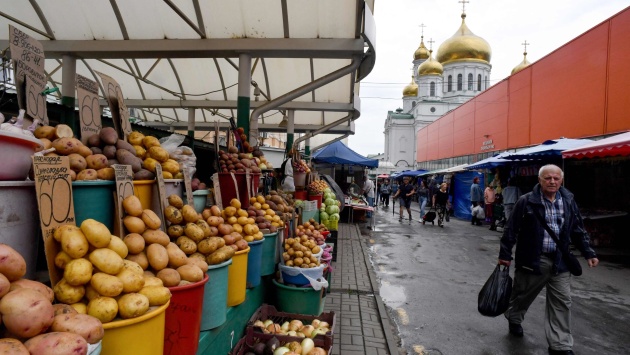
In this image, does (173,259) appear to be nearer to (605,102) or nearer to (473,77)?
(605,102)

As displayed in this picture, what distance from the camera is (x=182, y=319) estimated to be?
211cm

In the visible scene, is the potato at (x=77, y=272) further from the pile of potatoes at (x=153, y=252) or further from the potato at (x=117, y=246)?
the pile of potatoes at (x=153, y=252)

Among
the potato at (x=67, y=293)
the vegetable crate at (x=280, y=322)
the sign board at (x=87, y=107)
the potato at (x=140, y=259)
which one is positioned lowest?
the vegetable crate at (x=280, y=322)

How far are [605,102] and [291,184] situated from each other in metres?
11.1

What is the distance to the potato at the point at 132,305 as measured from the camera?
1.64m

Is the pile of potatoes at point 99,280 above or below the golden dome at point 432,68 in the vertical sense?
below

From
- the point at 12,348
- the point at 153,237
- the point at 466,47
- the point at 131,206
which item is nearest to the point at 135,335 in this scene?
the point at 12,348

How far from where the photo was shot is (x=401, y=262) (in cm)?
881

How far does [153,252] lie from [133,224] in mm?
203

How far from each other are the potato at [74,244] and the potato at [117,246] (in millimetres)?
132

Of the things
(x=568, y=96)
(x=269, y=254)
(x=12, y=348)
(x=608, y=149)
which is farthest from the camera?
(x=568, y=96)

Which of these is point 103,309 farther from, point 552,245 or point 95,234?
point 552,245

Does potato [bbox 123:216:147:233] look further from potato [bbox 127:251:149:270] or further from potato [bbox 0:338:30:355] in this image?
potato [bbox 0:338:30:355]

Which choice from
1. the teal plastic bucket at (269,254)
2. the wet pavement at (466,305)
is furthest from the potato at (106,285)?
the wet pavement at (466,305)
